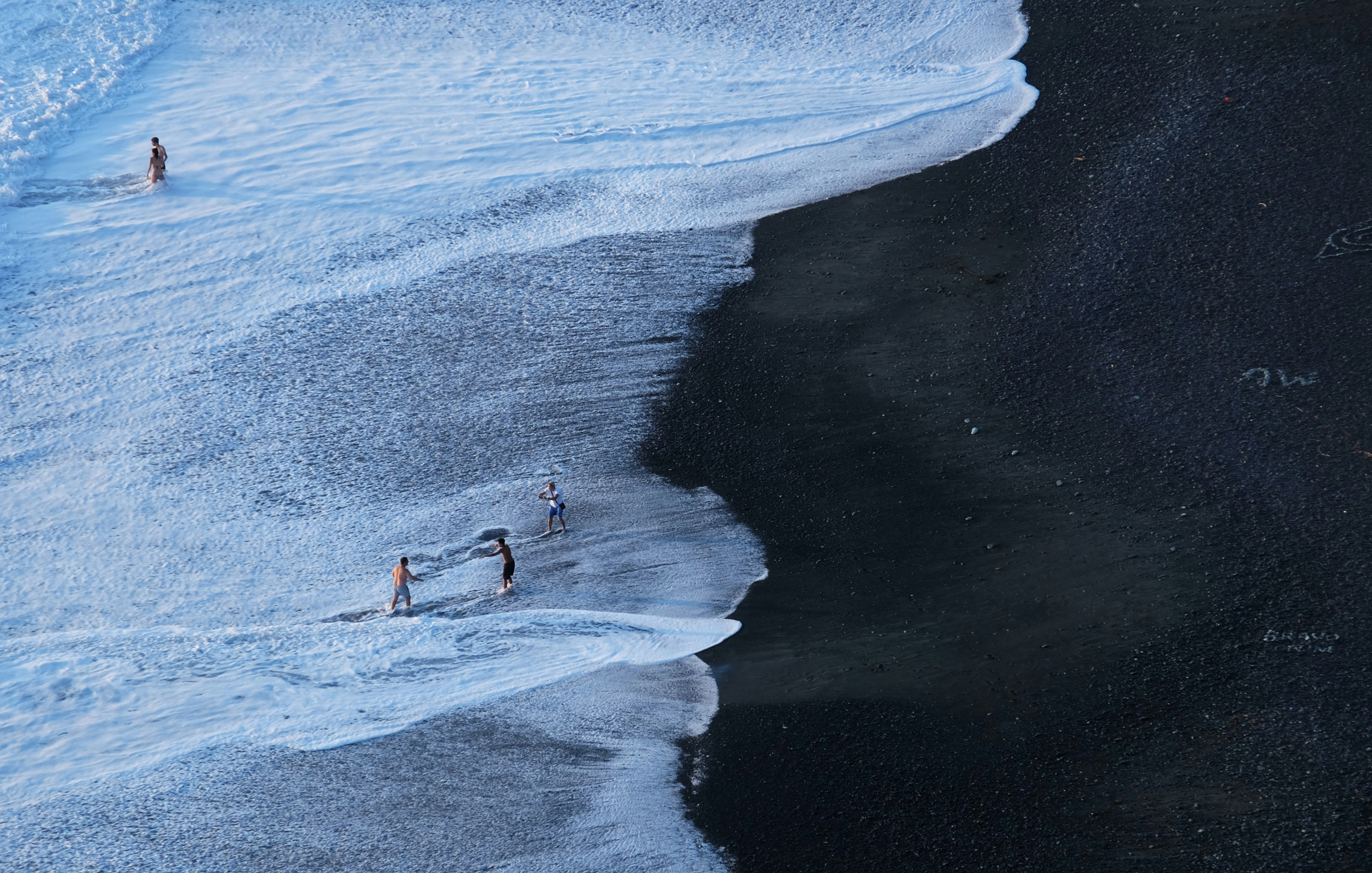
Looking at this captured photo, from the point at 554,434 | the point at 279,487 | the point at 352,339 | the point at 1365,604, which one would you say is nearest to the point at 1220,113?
the point at 1365,604

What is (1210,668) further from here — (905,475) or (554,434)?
(554,434)

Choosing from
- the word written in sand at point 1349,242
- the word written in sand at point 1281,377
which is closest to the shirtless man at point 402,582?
the word written in sand at point 1281,377

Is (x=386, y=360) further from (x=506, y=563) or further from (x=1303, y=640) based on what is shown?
(x=1303, y=640)

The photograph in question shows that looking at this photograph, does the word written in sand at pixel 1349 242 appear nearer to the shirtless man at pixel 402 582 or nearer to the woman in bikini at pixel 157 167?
the shirtless man at pixel 402 582

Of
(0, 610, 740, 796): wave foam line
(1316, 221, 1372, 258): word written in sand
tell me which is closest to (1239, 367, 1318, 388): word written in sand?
(1316, 221, 1372, 258): word written in sand

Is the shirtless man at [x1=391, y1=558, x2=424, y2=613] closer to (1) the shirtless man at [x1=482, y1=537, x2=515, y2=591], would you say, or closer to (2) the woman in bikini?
(1) the shirtless man at [x1=482, y1=537, x2=515, y2=591]
